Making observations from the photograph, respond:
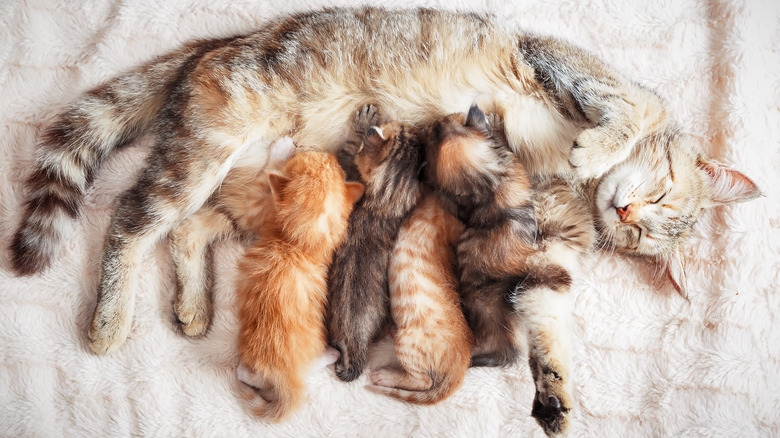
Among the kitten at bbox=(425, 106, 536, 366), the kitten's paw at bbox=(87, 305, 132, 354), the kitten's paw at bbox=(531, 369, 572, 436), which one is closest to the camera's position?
the kitten's paw at bbox=(531, 369, 572, 436)

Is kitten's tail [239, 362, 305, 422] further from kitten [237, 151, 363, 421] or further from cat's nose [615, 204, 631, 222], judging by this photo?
cat's nose [615, 204, 631, 222]

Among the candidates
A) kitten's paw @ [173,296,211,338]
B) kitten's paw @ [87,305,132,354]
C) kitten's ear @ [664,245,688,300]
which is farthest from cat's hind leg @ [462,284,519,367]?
kitten's paw @ [87,305,132,354]

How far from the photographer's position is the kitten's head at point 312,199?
1542mm

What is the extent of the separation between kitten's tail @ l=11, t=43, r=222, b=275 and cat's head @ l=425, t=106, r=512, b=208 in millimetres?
901

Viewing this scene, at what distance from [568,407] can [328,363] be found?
0.72 metres

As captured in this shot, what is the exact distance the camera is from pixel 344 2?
1922mm

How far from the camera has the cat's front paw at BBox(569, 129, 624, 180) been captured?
1.47 m

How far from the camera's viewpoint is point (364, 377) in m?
1.72

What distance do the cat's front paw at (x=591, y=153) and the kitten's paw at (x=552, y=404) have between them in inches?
23.0

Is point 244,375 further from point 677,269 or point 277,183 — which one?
point 677,269

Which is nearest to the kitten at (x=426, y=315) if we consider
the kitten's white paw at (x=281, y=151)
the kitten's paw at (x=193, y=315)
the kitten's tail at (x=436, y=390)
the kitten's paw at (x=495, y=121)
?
the kitten's tail at (x=436, y=390)

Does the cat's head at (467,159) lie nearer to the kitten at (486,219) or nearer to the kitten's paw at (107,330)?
the kitten at (486,219)

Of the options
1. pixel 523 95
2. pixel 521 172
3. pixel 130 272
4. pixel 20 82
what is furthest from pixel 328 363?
pixel 20 82

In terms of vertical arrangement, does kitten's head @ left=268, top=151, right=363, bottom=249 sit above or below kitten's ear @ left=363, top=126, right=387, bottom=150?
below
